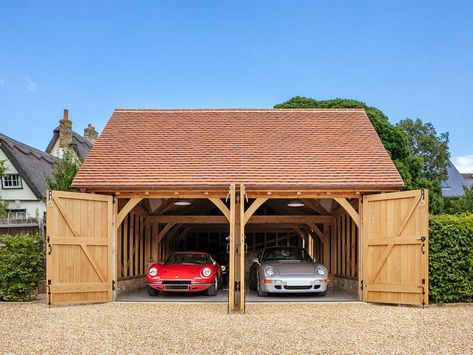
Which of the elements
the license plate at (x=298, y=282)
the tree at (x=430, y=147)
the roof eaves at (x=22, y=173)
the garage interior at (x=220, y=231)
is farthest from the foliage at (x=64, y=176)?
the tree at (x=430, y=147)

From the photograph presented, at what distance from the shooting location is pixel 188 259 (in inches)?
500

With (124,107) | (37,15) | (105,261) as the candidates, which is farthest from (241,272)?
(37,15)

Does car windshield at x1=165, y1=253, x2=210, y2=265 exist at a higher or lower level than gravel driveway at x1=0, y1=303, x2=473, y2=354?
higher

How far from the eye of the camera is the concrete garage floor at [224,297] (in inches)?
440

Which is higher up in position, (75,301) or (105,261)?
(105,261)

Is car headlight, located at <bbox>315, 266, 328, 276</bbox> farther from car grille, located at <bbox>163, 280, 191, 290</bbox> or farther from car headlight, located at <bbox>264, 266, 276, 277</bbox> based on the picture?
car grille, located at <bbox>163, 280, 191, 290</bbox>

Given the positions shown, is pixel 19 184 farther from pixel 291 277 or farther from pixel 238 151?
pixel 291 277

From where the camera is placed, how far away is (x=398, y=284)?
10328 millimetres

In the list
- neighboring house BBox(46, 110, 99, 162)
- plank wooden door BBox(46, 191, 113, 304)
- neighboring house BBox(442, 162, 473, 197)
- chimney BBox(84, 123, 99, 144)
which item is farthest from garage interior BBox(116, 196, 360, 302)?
neighboring house BBox(442, 162, 473, 197)

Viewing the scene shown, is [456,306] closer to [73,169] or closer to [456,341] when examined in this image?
[456,341]

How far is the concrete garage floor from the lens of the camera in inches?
440

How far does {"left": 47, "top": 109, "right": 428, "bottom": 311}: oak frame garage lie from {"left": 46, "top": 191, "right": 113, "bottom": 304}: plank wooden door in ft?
0.07

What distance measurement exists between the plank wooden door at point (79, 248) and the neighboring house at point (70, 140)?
15.1 metres

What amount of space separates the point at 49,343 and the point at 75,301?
3944 mm
